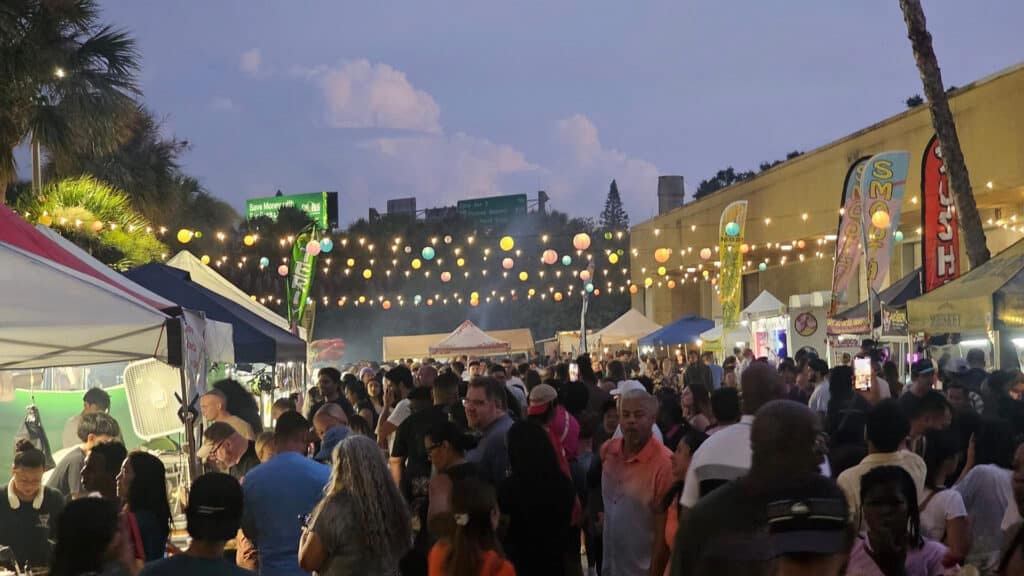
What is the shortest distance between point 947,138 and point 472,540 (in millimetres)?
13325

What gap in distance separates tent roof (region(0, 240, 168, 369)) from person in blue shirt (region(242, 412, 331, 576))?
8.96 feet

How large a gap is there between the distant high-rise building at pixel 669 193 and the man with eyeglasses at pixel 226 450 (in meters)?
50.7

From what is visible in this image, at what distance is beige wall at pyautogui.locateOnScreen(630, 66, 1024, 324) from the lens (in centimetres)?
2530

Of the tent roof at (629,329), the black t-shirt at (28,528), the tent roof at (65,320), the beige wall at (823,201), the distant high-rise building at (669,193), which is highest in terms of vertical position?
the distant high-rise building at (669,193)

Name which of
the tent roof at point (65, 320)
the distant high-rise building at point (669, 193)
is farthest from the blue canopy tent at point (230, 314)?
the distant high-rise building at point (669, 193)

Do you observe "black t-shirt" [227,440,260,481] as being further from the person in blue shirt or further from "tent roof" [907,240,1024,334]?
"tent roof" [907,240,1024,334]

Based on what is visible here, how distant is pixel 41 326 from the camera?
26.3 feet

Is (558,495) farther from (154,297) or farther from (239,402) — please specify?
(239,402)

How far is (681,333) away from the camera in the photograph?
Answer: 3231 cm

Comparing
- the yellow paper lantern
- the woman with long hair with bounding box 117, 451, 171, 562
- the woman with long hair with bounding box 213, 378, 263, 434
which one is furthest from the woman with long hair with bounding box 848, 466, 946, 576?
the yellow paper lantern

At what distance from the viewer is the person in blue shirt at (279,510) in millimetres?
5980

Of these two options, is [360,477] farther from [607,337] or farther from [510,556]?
[607,337]

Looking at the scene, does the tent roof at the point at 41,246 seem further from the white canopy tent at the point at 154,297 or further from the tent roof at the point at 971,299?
the tent roof at the point at 971,299

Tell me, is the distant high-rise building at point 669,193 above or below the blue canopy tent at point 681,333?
above
